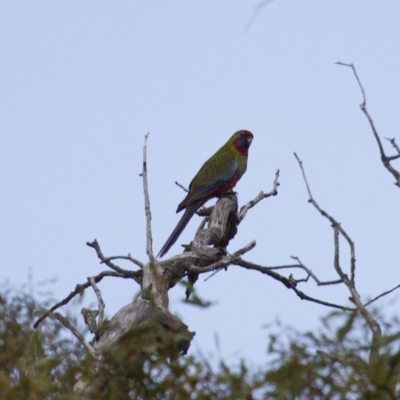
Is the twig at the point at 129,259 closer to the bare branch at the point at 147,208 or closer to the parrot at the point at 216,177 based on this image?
the bare branch at the point at 147,208

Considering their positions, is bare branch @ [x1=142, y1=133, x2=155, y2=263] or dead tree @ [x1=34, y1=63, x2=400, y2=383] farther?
bare branch @ [x1=142, y1=133, x2=155, y2=263]

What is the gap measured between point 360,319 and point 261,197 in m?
3.86

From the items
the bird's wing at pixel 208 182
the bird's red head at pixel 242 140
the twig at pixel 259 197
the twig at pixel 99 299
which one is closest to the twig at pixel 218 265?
A: the twig at pixel 99 299

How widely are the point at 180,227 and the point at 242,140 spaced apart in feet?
9.44

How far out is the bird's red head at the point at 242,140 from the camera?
28.6 feet

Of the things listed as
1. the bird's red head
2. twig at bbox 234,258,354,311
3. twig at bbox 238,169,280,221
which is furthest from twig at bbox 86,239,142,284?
the bird's red head

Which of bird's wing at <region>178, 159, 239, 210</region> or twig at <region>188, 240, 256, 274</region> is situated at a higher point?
bird's wing at <region>178, 159, 239, 210</region>

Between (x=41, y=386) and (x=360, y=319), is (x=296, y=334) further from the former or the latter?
(x=41, y=386)

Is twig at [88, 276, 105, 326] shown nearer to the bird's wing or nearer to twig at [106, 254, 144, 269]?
twig at [106, 254, 144, 269]

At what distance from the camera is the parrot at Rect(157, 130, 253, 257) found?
6.59 m

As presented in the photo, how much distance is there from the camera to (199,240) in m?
4.68

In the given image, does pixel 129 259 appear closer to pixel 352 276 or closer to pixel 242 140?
pixel 352 276

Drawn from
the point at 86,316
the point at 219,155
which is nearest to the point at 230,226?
the point at 86,316

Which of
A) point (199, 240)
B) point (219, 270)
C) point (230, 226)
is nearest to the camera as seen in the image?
point (219, 270)
